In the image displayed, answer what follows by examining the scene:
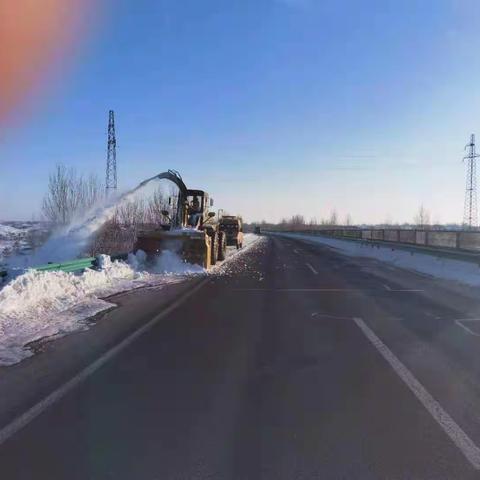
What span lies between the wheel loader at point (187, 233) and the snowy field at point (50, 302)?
4.12 meters

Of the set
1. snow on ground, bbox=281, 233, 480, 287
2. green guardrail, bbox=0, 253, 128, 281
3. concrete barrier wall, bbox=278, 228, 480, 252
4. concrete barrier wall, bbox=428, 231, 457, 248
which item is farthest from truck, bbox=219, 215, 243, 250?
green guardrail, bbox=0, 253, 128, 281

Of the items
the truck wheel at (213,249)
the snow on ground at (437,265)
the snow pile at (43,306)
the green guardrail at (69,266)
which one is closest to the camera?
the snow pile at (43,306)

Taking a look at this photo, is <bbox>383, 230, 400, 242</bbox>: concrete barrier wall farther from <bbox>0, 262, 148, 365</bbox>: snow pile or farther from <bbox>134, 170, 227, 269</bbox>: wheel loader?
<bbox>0, 262, 148, 365</bbox>: snow pile

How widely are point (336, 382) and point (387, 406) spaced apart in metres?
0.96

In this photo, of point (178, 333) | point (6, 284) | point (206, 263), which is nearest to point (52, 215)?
point (206, 263)

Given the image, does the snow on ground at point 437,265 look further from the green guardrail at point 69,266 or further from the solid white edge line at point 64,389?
the solid white edge line at point 64,389

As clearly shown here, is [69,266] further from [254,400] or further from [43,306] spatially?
[254,400]

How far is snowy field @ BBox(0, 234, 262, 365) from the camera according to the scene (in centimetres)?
904

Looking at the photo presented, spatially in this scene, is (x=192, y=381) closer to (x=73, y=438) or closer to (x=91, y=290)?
(x=73, y=438)

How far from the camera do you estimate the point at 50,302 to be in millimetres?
12047

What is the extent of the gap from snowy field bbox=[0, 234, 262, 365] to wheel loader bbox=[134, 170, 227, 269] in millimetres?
4120

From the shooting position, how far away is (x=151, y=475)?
14.0ft

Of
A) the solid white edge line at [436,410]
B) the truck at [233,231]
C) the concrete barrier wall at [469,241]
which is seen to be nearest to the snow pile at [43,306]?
the solid white edge line at [436,410]

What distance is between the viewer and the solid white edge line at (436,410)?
4747mm
